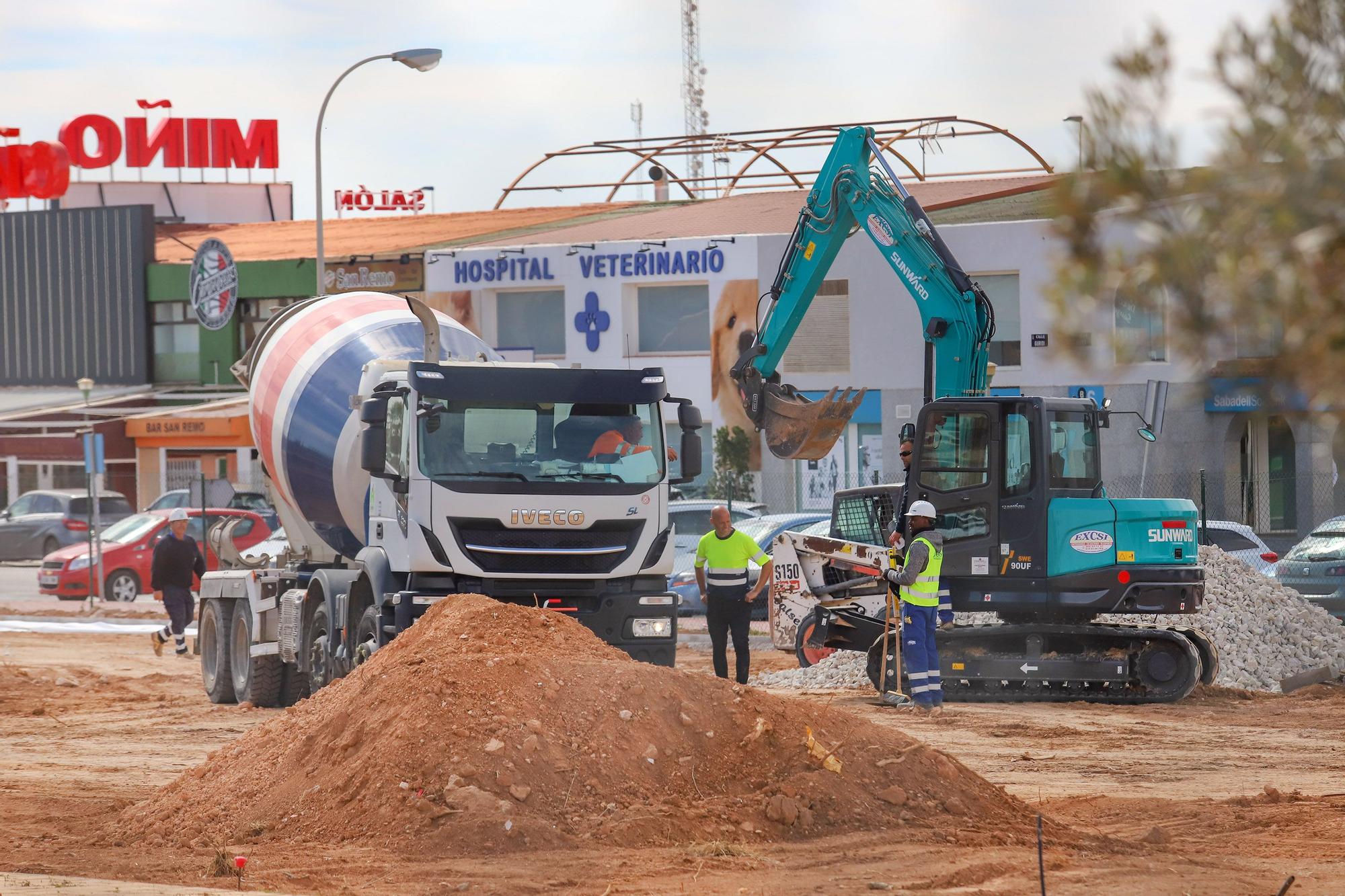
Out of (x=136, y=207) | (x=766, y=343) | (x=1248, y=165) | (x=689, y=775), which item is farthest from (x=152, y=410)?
(x=1248, y=165)

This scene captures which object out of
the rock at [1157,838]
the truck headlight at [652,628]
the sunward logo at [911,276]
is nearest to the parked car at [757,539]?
the sunward logo at [911,276]

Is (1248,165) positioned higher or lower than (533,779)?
higher

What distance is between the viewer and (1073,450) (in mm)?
16922

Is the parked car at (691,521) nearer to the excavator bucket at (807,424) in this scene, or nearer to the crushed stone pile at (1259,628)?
the excavator bucket at (807,424)

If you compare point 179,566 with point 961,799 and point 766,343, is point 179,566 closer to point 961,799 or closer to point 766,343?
point 766,343

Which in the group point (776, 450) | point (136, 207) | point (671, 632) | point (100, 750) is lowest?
point (100, 750)

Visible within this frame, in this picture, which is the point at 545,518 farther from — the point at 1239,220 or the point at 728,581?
the point at 1239,220

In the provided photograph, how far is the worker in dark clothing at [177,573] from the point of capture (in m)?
22.0

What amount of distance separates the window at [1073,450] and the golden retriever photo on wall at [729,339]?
22.2 m

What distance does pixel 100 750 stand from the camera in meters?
14.6

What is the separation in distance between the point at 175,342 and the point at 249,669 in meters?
39.6

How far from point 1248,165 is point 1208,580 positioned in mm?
16327

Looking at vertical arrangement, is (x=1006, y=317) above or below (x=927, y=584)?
above

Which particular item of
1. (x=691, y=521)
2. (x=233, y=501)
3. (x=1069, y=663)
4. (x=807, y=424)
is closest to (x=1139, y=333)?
(x=1069, y=663)
